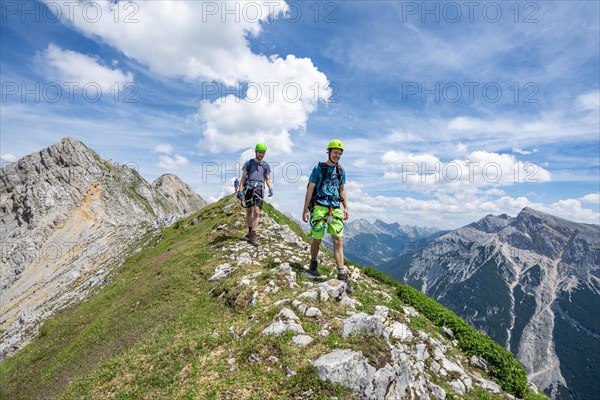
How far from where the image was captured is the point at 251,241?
19.0 m

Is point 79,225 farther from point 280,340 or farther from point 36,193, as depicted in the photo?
point 280,340

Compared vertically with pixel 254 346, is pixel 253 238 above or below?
above

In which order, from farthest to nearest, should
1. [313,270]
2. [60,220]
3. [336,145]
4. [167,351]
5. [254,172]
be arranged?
1. [60,220]
2. [254,172]
3. [313,270]
4. [336,145]
5. [167,351]

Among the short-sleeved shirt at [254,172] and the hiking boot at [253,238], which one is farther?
the hiking boot at [253,238]

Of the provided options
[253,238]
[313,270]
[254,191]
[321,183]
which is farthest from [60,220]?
[321,183]

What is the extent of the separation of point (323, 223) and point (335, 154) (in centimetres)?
262

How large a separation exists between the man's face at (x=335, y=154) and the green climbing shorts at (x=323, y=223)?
74.1 inches

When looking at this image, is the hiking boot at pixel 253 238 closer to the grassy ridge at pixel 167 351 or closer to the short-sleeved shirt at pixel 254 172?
the grassy ridge at pixel 167 351

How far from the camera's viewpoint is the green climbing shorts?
39.8ft

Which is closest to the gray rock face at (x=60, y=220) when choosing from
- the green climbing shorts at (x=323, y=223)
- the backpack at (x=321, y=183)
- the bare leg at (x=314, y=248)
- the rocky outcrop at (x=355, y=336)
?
the rocky outcrop at (x=355, y=336)

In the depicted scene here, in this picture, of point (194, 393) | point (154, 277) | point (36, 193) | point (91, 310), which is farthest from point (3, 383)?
point (36, 193)

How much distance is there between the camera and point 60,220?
2938 inches

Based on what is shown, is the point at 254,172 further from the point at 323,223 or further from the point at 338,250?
the point at 338,250

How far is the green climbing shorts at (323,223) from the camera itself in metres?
12.1
